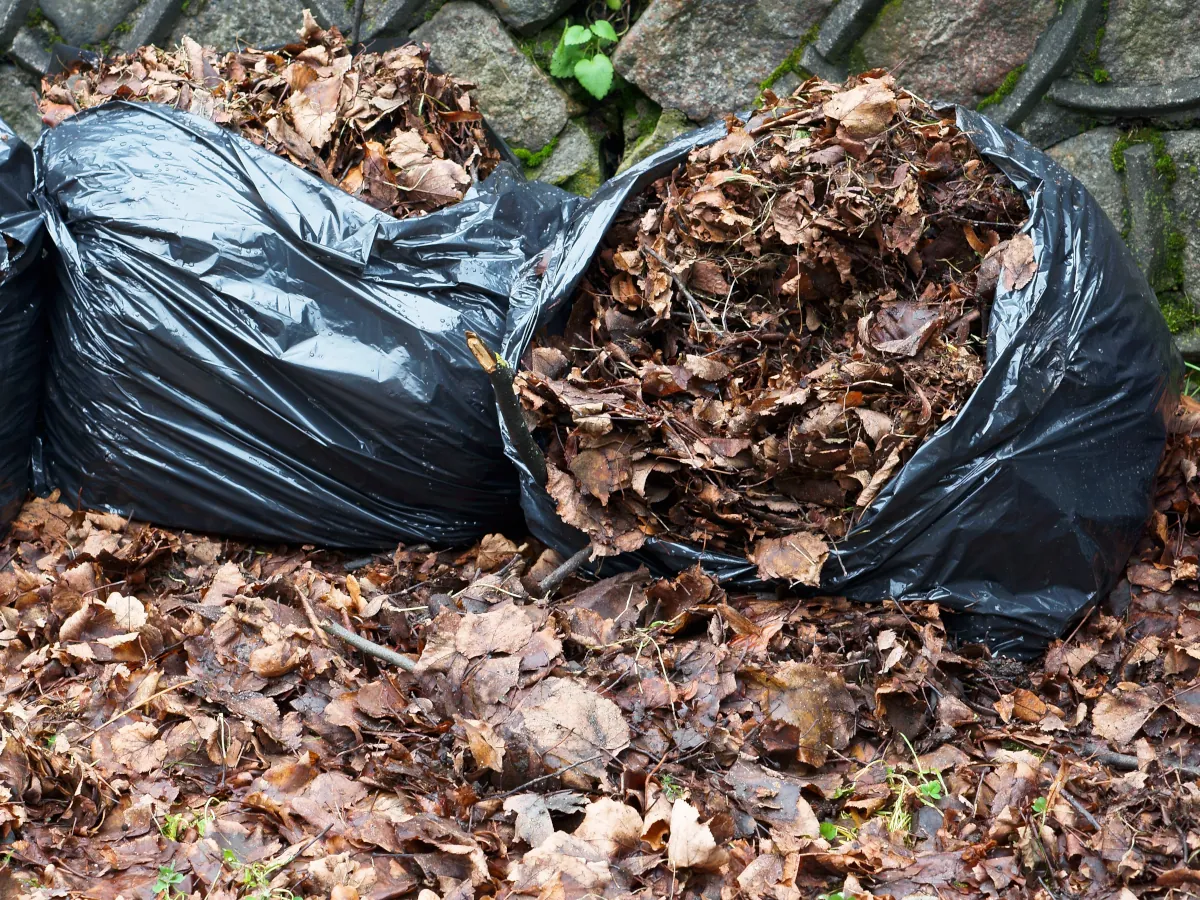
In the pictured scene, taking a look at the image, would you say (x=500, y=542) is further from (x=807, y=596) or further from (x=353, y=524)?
(x=807, y=596)

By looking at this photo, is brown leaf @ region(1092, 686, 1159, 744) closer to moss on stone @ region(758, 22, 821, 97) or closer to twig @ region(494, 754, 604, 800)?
twig @ region(494, 754, 604, 800)

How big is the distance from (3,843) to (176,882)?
30 cm

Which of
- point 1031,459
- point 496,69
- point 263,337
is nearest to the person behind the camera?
point 1031,459

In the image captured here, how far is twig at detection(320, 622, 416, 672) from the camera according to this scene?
6.43 feet

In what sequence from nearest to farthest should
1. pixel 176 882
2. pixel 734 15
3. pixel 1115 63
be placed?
pixel 176 882 < pixel 1115 63 < pixel 734 15

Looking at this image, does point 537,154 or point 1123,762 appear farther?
point 537,154

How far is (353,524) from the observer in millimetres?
2465

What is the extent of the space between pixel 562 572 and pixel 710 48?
1.76m

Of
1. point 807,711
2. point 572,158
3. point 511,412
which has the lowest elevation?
point 807,711

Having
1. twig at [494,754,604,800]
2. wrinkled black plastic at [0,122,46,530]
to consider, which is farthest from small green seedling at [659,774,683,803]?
wrinkled black plastic at [0,122,46,530]

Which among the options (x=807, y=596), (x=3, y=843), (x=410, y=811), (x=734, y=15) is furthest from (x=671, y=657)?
(x=734, y=15)

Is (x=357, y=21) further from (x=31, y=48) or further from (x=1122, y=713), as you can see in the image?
(x=1122, y=713)

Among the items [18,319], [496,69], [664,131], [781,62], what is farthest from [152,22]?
[781,62]

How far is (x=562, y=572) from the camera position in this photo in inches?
87.9
